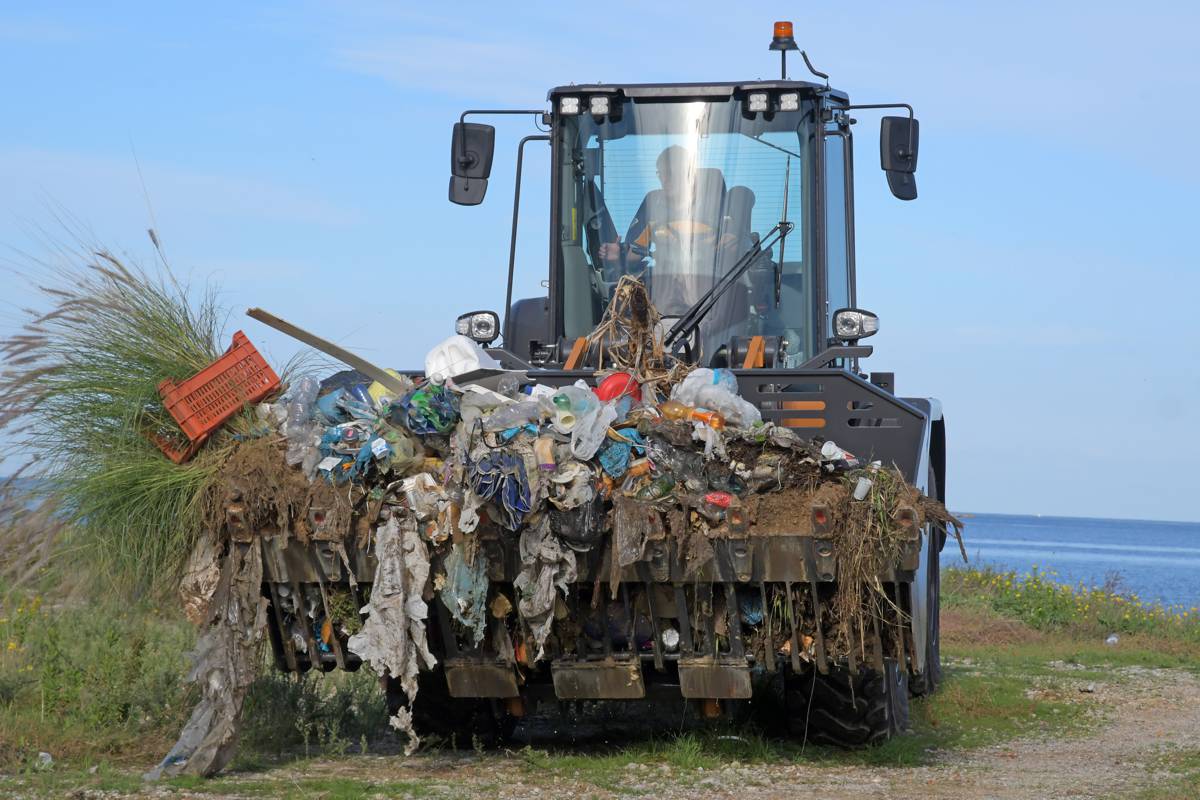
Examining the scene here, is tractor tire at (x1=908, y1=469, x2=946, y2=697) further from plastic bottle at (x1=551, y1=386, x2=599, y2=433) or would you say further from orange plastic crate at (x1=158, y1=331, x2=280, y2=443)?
orange plastic crate at (x1=158, y1=331, x2=280, y2=443)

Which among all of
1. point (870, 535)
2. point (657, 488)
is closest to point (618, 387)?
point (657, 488)

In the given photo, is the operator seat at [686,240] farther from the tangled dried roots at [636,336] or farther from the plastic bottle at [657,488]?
the plastic bottle at [657,488]

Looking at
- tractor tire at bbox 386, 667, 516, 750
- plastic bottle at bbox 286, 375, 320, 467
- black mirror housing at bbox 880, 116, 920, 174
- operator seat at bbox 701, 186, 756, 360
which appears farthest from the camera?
black mirror housing at bbox 880, 116, 920, 174

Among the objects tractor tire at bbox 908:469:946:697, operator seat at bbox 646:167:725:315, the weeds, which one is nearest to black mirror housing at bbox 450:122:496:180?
operator seat at bbox 646:167:725:315

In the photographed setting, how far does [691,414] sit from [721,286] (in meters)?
1.77

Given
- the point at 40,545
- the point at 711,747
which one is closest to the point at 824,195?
the point at 711,747

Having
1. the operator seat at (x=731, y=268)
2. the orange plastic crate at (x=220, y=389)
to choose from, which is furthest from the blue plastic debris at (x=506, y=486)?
the operator seat at (x=731, y=268)

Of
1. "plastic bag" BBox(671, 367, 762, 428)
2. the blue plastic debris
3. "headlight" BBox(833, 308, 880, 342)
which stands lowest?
the blue plastic debris

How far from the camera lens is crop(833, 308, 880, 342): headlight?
7344 millimetres

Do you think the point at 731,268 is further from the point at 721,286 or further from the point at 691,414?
the point at 691,414

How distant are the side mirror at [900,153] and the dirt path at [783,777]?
9.54 ft

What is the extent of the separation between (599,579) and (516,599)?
1.21 ft

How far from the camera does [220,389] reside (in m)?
6.16

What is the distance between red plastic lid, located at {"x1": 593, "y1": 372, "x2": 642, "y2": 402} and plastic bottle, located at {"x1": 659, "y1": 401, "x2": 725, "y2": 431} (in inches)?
9.7
